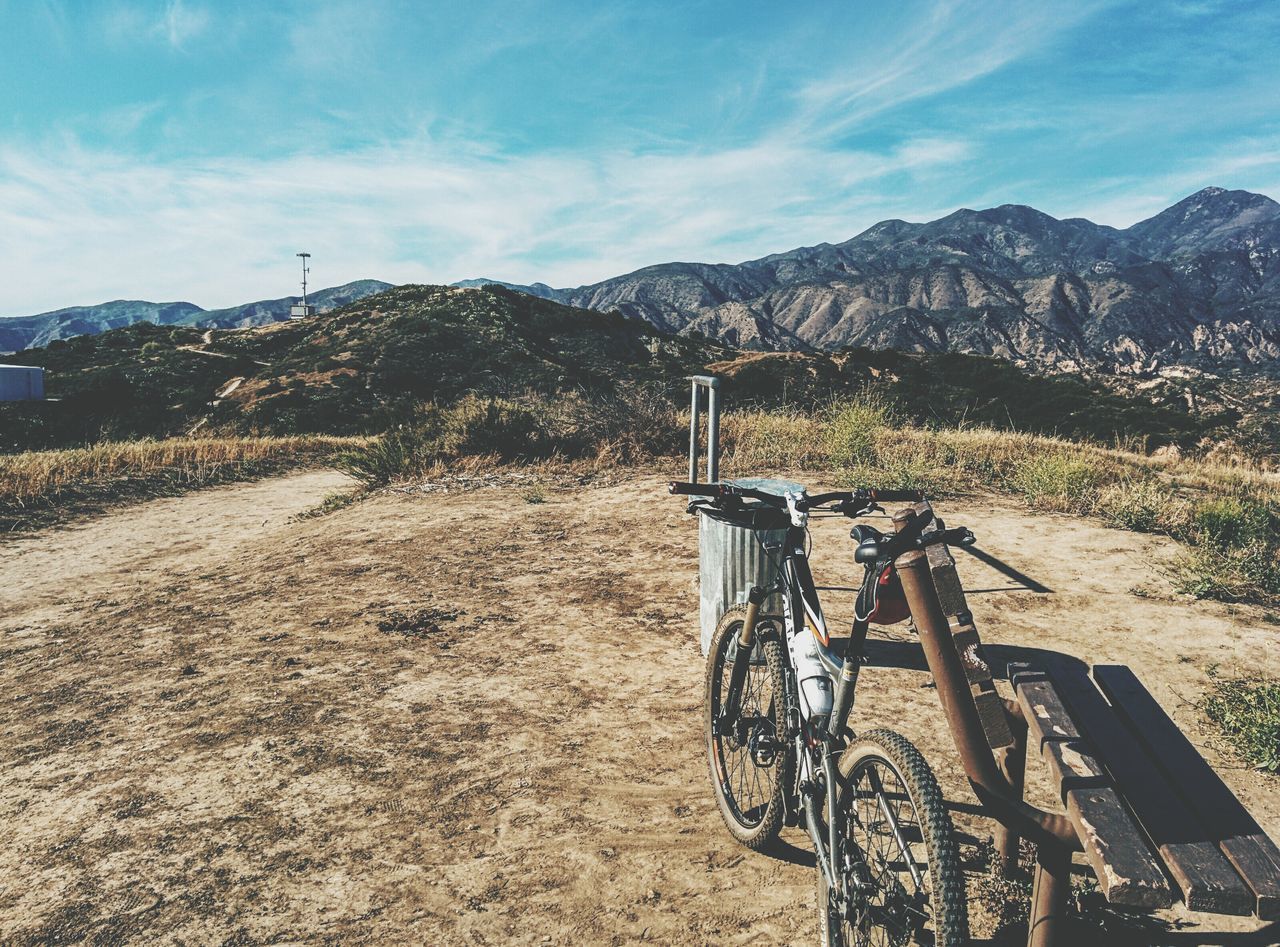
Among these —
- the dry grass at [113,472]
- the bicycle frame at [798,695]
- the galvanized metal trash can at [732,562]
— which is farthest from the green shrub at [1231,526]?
the dry grass at [113,472]

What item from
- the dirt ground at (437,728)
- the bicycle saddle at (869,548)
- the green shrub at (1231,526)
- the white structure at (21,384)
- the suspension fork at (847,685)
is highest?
the white structure at (21,384)

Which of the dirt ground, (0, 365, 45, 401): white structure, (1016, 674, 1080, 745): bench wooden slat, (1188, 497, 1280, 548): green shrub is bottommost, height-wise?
the dirt ground

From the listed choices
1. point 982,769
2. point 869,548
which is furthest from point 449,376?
point 982,769

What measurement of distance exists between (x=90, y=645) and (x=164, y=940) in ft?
11.4

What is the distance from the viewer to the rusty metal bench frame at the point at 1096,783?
59.5 inches

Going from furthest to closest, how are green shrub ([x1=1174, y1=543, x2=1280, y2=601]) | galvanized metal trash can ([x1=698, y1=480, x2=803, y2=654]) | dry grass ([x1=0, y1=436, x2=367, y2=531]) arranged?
dry grass ([x1=0, y1=436, x2=367, y2=531])
green shrub ([x1=1174, y1=543, x2=1280, y2=601])
galvanized metal trash can ([x1=698, y1=480, x2=803, y2=654])

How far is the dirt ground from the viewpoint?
8.13ft

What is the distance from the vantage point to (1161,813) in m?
1.73

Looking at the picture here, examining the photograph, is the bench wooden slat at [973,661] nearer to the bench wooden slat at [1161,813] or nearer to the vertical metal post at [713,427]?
the bench wooden slat at [1161,813]

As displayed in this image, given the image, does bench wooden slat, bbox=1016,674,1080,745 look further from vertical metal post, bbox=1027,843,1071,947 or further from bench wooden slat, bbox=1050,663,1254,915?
vertical metal post, bbox=1027,843,1071,947

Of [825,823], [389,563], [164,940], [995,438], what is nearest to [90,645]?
[389,563]

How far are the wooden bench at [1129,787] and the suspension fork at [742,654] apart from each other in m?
0.59

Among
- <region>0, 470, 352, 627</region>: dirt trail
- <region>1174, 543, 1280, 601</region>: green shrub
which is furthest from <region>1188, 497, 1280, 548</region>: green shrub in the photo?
<region>0, 470, 352, 627</region>: dirt trail

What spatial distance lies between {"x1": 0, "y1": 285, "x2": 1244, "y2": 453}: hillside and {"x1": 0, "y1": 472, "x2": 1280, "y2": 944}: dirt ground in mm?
7720
